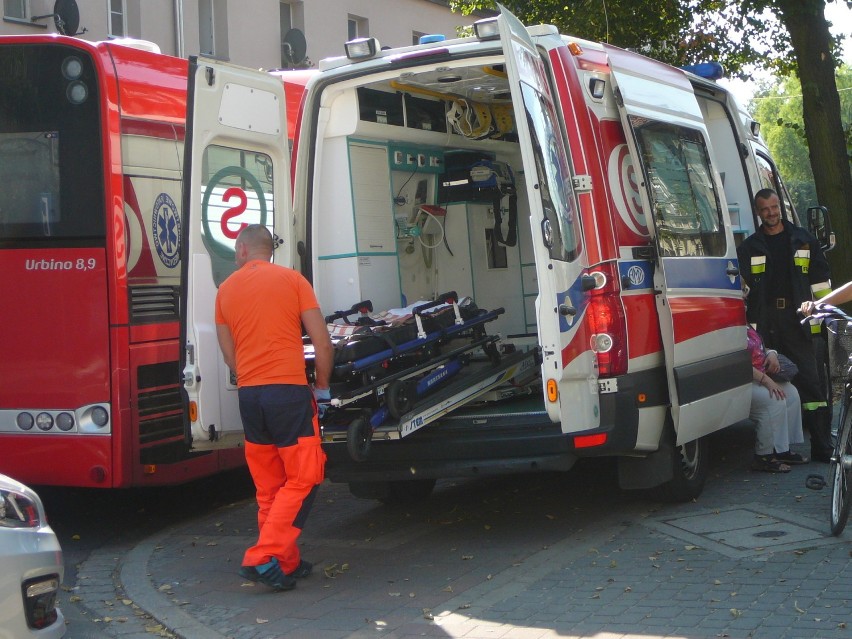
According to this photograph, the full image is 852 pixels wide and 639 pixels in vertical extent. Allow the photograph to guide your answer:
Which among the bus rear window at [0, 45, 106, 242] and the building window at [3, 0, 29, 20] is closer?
the bus rear window at [0, 45, 106, 242]

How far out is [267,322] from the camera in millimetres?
6090

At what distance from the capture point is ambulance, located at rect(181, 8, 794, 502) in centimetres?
632

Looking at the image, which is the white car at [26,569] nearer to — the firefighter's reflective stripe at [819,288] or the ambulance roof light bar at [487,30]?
the ambulance roof light bar at [487,30]

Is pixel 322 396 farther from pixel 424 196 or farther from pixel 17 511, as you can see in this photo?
pixel 424 196

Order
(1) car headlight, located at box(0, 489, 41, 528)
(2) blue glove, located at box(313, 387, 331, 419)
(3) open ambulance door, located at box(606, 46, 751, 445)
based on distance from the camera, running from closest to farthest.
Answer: (1) car headlight, located at box(0, 489, 41, 528)
(2) blue glove, located at box(313, 387, 331, 419)
(3) open ambulance door, located at box(606, 46, 751, 445)

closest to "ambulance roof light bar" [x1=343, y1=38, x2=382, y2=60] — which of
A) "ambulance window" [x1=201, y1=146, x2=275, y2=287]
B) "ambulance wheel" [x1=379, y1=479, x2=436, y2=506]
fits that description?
"ambulance window" [x1=201, y1=146, x2=275, y2=287]

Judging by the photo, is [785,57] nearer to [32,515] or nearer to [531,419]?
[531,419]

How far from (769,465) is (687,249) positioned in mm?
1963

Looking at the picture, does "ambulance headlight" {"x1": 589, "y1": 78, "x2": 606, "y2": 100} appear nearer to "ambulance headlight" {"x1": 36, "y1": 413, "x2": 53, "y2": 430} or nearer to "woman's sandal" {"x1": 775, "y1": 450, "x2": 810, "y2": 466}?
"woman's sandal" {"x1": 775, "y1": 450, "x2": 810, "y2": 466}

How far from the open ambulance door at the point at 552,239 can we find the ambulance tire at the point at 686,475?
1.14 meters

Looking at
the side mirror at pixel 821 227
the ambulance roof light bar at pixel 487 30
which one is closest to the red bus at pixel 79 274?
the ambulance roof light bar at pixel 487 30

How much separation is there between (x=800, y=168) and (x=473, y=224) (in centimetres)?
5964

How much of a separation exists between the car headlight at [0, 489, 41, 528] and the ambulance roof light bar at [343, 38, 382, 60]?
333 cm

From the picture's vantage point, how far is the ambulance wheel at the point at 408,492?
8156 mm
